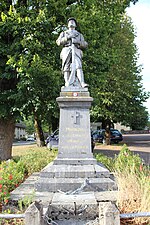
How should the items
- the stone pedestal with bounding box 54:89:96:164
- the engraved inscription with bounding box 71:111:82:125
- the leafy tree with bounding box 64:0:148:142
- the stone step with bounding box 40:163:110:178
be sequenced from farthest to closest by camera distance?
the leafy tree with bounding box 64:0:148:142, the engraved inscription with bounding box 71:111:82:125, the stone pedestal with bounding box 54:89:96:164, the stone step with bounding box 40:163:110:178

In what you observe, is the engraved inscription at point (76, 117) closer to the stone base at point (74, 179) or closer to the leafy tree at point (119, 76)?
the stone base at point (74, 179)

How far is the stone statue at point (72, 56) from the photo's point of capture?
865cm

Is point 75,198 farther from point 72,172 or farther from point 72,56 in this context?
point 72,56

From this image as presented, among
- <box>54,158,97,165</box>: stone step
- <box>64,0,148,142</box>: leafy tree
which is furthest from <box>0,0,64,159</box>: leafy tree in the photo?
<box>54,158,97,165</box>: stone step

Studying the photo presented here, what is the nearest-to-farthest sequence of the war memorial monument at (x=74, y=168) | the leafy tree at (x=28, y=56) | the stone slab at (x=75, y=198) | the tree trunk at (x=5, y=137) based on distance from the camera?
1. the war memorial monument at (x=74, y=168)
2. the stone slab at (x=75, y=198)
3. the leafy tree at (x=28, y=56)
4. the tree trunk at (x=5, y=137)

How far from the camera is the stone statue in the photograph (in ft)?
28.4

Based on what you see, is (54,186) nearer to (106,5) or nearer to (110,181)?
(110,181)

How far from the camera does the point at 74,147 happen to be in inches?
317

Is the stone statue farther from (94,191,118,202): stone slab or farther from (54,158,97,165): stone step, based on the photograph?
(94,191,118,202): stone slab

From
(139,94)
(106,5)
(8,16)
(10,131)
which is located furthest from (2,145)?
(139,94)

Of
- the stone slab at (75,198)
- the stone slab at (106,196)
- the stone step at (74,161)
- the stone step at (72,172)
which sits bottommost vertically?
the stone slab at (106,196)

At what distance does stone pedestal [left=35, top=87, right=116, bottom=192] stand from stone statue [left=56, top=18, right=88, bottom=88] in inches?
15.3

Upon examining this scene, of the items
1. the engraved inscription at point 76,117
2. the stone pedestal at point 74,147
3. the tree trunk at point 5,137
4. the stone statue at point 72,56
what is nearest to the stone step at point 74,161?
the stone pedestal at point 74,147

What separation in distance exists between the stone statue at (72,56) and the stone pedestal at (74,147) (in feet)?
1.27
